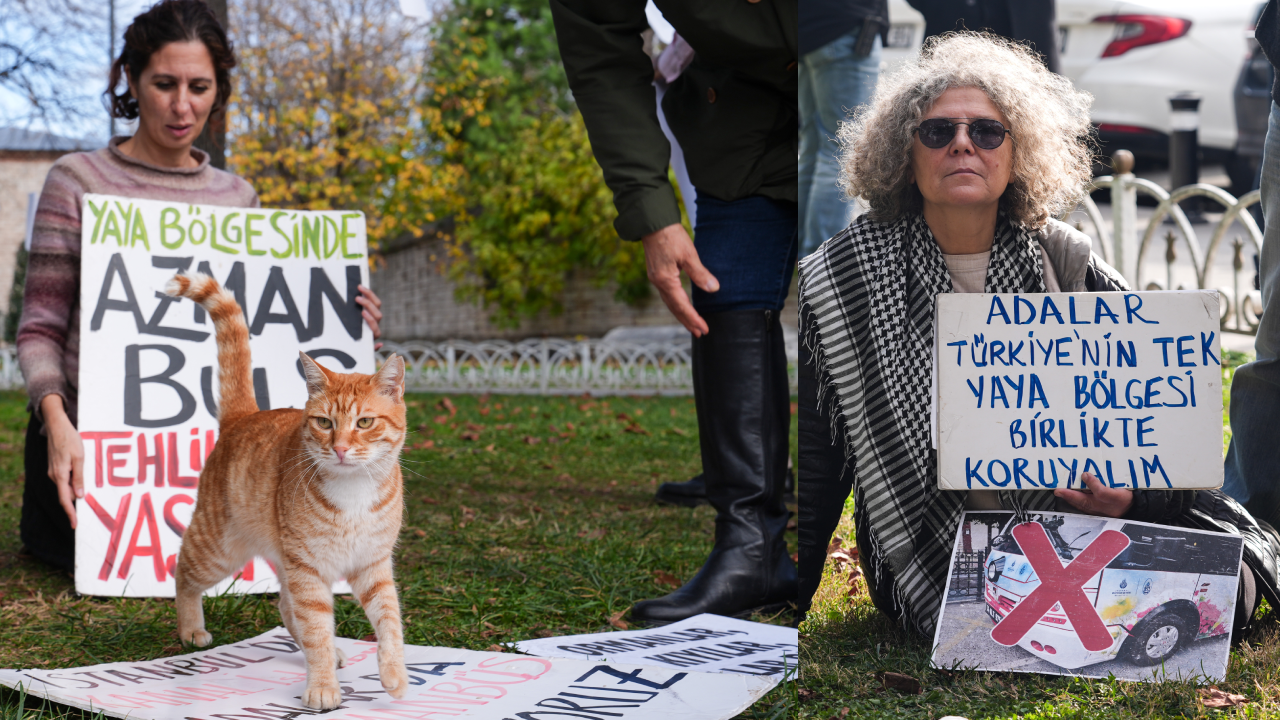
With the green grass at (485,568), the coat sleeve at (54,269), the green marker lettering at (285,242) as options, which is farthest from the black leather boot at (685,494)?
the coat sleeve at (54,269)

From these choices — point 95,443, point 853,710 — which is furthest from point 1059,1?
point 95,443

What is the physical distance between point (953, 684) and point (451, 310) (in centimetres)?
1988

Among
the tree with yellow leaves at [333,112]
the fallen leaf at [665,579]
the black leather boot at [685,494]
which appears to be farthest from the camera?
the tree with yellow leaves at [333,112]

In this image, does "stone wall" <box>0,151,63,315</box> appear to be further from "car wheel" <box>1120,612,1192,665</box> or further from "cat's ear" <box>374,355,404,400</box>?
"car wheel" <box>1120,612,1192,665</box>

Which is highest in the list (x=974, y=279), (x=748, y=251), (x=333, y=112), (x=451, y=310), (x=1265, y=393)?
(x=333, y=112)

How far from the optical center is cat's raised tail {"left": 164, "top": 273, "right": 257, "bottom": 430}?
193cm

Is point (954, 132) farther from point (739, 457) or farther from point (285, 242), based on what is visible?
point (285, 242)

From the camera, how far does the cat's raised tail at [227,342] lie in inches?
76.0

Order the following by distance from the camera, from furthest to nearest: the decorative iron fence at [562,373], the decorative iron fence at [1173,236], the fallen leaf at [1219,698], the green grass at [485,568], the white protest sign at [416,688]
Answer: the decorative iron fence at [562,373]
the green grass at [485,568]
the white protest sign at [416,688]
the decorative iron fence at [1173,236]
the fallen leaf at [1219,698]

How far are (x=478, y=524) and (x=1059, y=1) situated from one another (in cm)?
261

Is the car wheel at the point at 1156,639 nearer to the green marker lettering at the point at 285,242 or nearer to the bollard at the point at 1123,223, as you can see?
the bollard at the point at 1123,223

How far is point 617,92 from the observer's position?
2020mm

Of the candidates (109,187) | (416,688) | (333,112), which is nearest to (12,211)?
(333,112)

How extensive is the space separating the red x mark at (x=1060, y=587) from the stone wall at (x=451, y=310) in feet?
34.2
